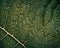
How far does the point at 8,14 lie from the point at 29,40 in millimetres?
162

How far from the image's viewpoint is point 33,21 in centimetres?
89

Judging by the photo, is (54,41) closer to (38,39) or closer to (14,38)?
(38,39)

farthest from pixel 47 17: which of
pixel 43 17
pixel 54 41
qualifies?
pixel 54 41

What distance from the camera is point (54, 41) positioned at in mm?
886

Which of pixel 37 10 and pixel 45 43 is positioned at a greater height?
pixel 37 10

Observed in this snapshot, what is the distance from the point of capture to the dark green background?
2.86 feet

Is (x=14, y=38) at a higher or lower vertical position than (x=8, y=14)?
lower

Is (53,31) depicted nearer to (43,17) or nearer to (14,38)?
(43,17)

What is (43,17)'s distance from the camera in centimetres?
87

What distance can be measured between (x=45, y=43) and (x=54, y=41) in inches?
1.7

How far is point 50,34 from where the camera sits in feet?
2.90

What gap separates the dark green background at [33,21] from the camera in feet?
2.86

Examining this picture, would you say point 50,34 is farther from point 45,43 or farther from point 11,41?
point 11,41

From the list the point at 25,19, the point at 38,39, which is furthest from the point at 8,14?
the point at 38,39
